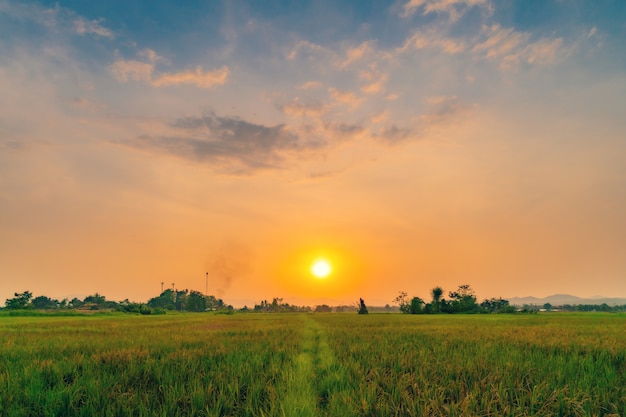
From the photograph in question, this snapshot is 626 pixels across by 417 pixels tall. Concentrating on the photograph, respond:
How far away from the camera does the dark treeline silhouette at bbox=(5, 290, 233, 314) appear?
7899 cm

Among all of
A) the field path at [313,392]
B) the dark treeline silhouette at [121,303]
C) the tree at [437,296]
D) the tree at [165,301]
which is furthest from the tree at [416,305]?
the tree at [165,301]

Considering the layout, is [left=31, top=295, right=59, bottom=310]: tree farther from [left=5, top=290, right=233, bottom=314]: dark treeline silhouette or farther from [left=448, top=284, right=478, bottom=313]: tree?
[left=448, top=284, right=478, bottom=313]: tree

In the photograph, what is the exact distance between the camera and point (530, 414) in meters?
3.32

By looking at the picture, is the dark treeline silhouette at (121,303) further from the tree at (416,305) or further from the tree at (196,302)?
the tree at (416,305)

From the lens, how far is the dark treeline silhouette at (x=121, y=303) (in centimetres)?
7899

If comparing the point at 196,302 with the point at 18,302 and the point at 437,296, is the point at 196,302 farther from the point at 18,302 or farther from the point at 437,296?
the point at 437,296

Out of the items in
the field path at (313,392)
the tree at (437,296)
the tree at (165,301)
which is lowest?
the tree at (165,301)

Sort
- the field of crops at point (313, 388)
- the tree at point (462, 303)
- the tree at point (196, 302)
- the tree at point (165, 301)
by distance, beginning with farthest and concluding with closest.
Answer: the tree at point (165, 301)
the tree at point (196, 302)
the tree at point (462, 303)
the field of crops at point (313, 388)

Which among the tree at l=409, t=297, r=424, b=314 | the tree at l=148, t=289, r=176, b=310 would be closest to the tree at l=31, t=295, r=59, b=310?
the tree at l=148, t=289, r=176, b=310

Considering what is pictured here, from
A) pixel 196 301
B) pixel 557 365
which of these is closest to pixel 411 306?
pixel 557 365

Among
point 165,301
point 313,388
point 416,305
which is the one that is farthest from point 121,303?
point 313,388

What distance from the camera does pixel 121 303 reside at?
101625 millimetres

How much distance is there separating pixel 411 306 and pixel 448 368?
256 feet

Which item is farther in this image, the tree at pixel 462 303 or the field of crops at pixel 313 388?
the tree at pixel 462 303
